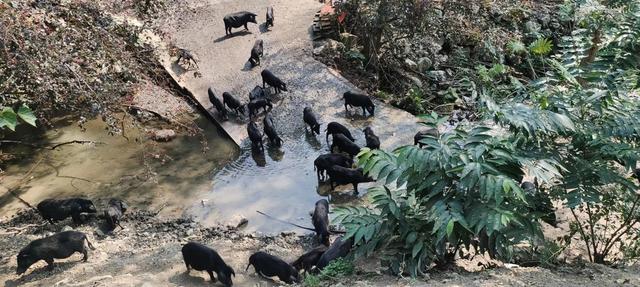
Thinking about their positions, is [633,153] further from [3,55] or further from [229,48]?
[229,48]

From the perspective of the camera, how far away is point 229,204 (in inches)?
415

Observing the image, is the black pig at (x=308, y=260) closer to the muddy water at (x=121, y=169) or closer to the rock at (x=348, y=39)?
the muddy water at (x=121, y=169)

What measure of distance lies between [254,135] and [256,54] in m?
3.28

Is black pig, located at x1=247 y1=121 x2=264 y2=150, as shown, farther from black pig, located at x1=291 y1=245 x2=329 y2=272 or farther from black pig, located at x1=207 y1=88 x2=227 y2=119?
black pig, located at x1=291 y1=245 x2=329 y2=272

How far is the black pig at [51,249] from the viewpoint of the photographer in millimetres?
8555

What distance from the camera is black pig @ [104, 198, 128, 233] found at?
988cm

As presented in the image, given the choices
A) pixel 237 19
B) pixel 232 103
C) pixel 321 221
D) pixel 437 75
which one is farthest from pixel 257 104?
pixel 437 75

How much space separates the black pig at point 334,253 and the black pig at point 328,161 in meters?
2.38

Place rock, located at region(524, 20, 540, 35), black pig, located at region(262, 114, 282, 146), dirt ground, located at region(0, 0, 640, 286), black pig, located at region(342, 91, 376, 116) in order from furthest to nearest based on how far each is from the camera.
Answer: rock, located at region(524, 20, 540, 35) < black pig, located at region(342, 91, 376, 116) < black pig, located at region(262, 114, 282, 146) < dirt ground, located at region(0, 0, 640, 286)

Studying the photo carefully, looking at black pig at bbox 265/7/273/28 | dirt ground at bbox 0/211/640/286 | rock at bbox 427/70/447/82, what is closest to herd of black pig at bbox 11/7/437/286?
dirt ground at bbox 0/211/640/286

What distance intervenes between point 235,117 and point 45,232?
14.8 ft

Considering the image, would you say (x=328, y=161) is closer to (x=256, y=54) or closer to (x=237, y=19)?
(x=256, y=54)

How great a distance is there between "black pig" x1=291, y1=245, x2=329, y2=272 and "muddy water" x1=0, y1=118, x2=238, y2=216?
274cm

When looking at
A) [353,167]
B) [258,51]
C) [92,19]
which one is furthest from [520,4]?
[92,19]
